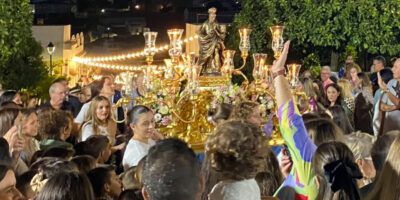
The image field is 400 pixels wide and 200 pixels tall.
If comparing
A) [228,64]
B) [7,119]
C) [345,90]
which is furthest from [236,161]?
[345,90]

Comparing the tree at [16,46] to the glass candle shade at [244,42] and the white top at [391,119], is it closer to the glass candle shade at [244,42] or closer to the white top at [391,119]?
the glass candle shade at [244,42]

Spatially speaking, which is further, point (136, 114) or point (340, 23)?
point (340, 23)

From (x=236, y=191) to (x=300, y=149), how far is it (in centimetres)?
108

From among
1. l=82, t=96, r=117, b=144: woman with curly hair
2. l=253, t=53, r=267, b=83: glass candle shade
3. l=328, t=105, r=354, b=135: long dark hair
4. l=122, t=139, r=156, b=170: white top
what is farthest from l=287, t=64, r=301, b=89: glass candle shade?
l=122, t=139, r=156, b=170: white top

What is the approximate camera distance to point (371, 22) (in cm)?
1956

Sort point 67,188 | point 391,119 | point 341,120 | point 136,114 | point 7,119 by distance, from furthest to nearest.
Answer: point 391,119 → point 341,120 → point 136,114 → point 7,119 → point 67,188

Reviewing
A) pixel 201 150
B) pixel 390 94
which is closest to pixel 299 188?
pixel 201 150

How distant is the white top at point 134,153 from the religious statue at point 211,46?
6004 millimetres

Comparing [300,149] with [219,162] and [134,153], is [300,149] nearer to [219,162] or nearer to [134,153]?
[219,162]

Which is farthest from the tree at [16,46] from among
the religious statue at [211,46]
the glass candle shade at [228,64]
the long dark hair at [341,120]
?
the long dark hair at [341,120]

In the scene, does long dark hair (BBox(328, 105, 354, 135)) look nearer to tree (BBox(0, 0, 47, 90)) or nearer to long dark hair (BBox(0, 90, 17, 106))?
long dark hair (BBox(0, 90, 17, 106))

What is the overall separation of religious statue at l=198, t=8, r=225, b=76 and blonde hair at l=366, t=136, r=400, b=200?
9.23 metres

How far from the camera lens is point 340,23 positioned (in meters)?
19.9

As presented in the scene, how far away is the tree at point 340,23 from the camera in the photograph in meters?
19.5
